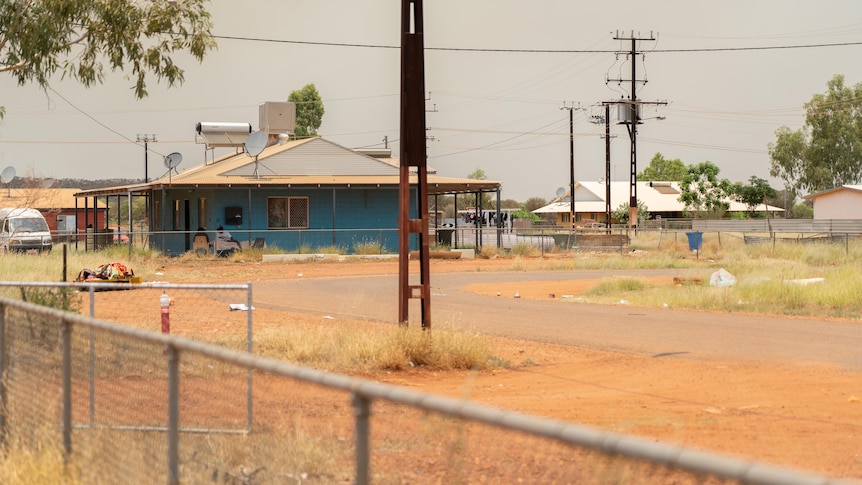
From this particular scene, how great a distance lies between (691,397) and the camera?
12.6 m

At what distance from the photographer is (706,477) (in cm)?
298

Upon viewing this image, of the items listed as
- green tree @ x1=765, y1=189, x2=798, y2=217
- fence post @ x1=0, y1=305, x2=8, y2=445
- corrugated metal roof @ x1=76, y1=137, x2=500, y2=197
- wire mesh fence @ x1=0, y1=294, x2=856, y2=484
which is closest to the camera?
wire mesh fence @ x1=0, y1=294, x2=856, y2=484

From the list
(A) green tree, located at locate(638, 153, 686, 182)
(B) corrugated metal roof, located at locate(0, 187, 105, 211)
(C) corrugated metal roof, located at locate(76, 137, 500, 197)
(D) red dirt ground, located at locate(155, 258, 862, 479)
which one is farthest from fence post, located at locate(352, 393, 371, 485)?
(A) green tree, located at locate(638, 153, 686, 182)

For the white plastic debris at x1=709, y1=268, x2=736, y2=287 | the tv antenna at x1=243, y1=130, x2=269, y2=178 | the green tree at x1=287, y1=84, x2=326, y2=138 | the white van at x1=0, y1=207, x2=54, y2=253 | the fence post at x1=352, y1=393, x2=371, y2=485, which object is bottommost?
the white plastic debris at x1=709, y1=268, x2=736, y2=287

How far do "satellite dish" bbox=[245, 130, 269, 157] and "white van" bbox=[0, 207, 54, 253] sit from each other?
27.6 feet

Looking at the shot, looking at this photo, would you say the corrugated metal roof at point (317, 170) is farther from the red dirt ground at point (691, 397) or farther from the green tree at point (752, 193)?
the green tree at point (752, 193)

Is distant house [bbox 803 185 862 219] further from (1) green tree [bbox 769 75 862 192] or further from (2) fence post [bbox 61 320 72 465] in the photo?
(2) fence post [bbox 61 320 72 465]

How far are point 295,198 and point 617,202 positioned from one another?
7734cm

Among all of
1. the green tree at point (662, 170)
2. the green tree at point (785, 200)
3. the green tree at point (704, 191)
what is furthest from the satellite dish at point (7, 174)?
the green tree at point (662, 170)

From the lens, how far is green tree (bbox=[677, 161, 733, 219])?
10506 cm

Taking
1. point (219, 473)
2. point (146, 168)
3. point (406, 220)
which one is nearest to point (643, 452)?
point (219, 473)

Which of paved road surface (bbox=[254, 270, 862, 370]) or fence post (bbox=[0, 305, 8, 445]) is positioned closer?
fence post (bbox=[0, 305, 8, 445])

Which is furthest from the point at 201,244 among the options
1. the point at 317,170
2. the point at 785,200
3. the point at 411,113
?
the point at 785,200

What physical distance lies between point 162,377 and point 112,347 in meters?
1.32
